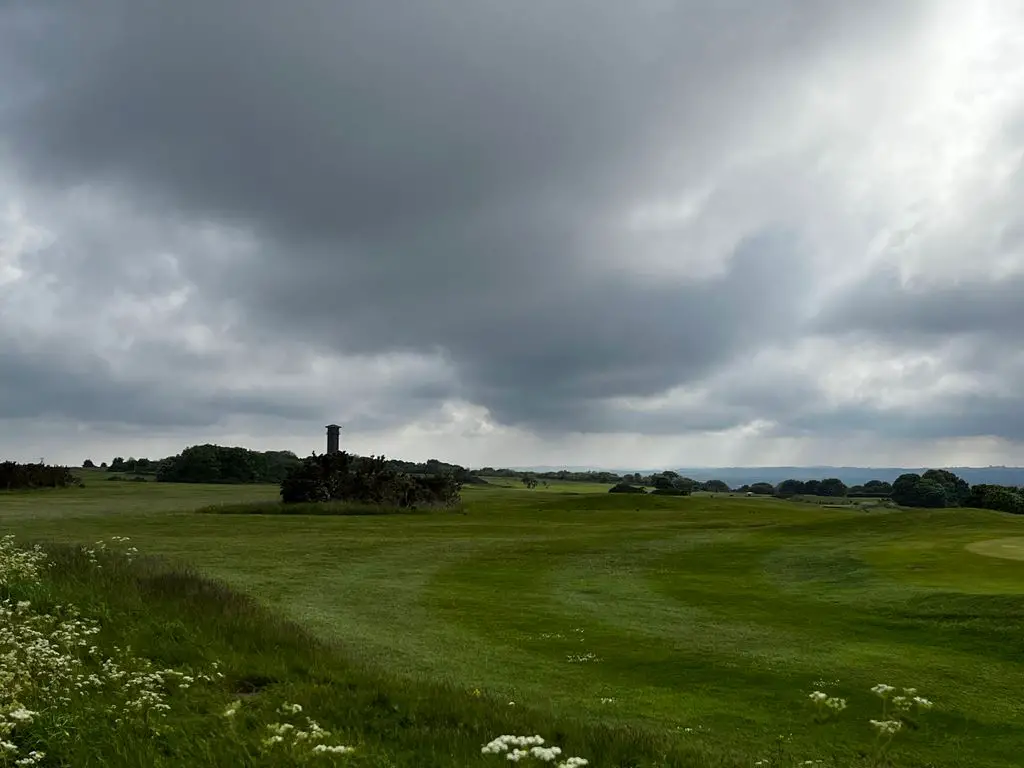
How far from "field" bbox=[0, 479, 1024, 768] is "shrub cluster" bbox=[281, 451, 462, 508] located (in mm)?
24245

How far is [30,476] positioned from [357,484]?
37.8 metres

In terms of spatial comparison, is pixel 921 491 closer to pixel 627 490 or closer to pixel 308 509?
pixel 627 490

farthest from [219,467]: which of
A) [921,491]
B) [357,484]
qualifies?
[921,491]

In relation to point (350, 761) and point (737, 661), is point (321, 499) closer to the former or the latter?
point (737, 661)

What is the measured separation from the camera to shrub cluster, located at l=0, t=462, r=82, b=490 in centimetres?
8138

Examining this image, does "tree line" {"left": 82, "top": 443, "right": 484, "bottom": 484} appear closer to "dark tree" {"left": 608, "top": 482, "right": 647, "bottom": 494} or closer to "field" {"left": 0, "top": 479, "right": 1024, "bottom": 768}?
"dark tree" {"left": 608, "top": 482, "right": 647, "bottom": 494}

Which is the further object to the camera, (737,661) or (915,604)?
(915,604)

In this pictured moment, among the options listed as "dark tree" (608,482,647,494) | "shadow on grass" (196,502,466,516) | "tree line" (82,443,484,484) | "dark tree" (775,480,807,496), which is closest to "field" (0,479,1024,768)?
"shadow on grass" (196,502,466,516)

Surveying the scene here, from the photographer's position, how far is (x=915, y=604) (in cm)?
2203

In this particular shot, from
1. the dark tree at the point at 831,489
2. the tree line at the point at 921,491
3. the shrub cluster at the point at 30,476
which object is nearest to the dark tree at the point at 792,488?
the tree line at the point at 921,491

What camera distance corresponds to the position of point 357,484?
74.5 metres

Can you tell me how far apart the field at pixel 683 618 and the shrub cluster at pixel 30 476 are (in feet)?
133

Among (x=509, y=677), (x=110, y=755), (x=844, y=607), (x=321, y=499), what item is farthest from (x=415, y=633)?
(x=321, y=499)

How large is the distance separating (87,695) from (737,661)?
12.2m
